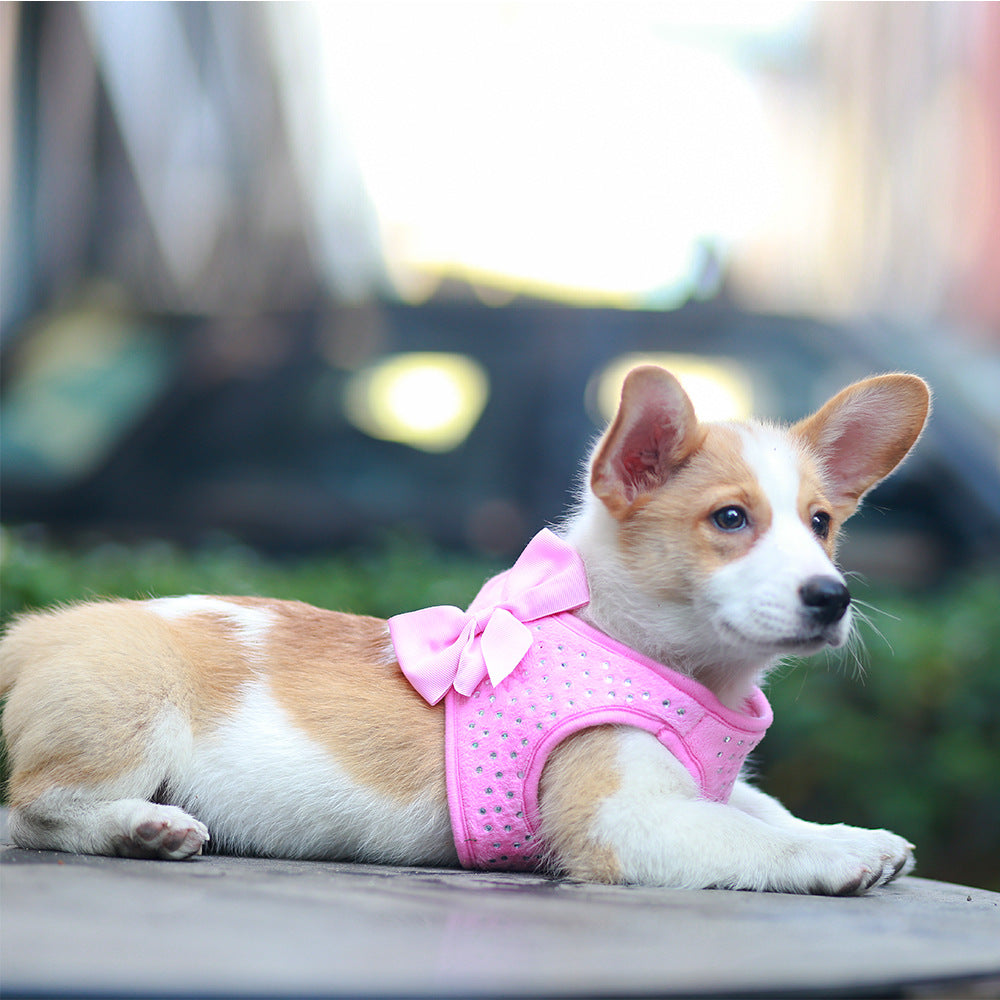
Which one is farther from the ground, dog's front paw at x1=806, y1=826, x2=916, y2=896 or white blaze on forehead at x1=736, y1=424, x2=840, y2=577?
white blaze on forehead at x1=736, y1=424, x2=840, y2=577

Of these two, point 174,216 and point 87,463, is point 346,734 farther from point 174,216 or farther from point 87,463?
point 174,216

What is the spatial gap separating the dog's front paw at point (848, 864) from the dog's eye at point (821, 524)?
0.64 m

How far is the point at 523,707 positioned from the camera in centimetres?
219

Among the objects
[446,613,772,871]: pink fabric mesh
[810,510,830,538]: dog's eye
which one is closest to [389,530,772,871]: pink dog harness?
[446,613,772,871]: pink fabric mesh

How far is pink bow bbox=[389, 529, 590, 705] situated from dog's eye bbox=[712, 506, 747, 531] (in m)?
0.31

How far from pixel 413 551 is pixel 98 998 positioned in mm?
3339

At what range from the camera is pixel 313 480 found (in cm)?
518

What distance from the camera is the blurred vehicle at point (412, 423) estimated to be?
480 centimetres

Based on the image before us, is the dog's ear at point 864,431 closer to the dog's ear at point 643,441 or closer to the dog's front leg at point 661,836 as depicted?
the dog's ear at point 643,441

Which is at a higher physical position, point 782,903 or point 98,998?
point 98,998

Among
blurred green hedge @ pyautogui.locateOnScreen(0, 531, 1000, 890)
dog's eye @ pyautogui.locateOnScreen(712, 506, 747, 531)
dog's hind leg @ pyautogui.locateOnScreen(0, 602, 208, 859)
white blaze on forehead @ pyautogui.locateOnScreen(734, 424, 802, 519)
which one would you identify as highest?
white blaze on forehead @ pyautogui.locateOnScreen(734, 424, 802, 519)

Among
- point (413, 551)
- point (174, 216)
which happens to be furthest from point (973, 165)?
point (413, 551)

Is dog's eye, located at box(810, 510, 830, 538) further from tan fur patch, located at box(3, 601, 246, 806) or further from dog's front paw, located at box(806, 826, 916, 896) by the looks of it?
tan fur patch, located at box(3, 601, 246, 806)

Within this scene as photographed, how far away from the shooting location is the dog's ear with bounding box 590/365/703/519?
2.27 meters
